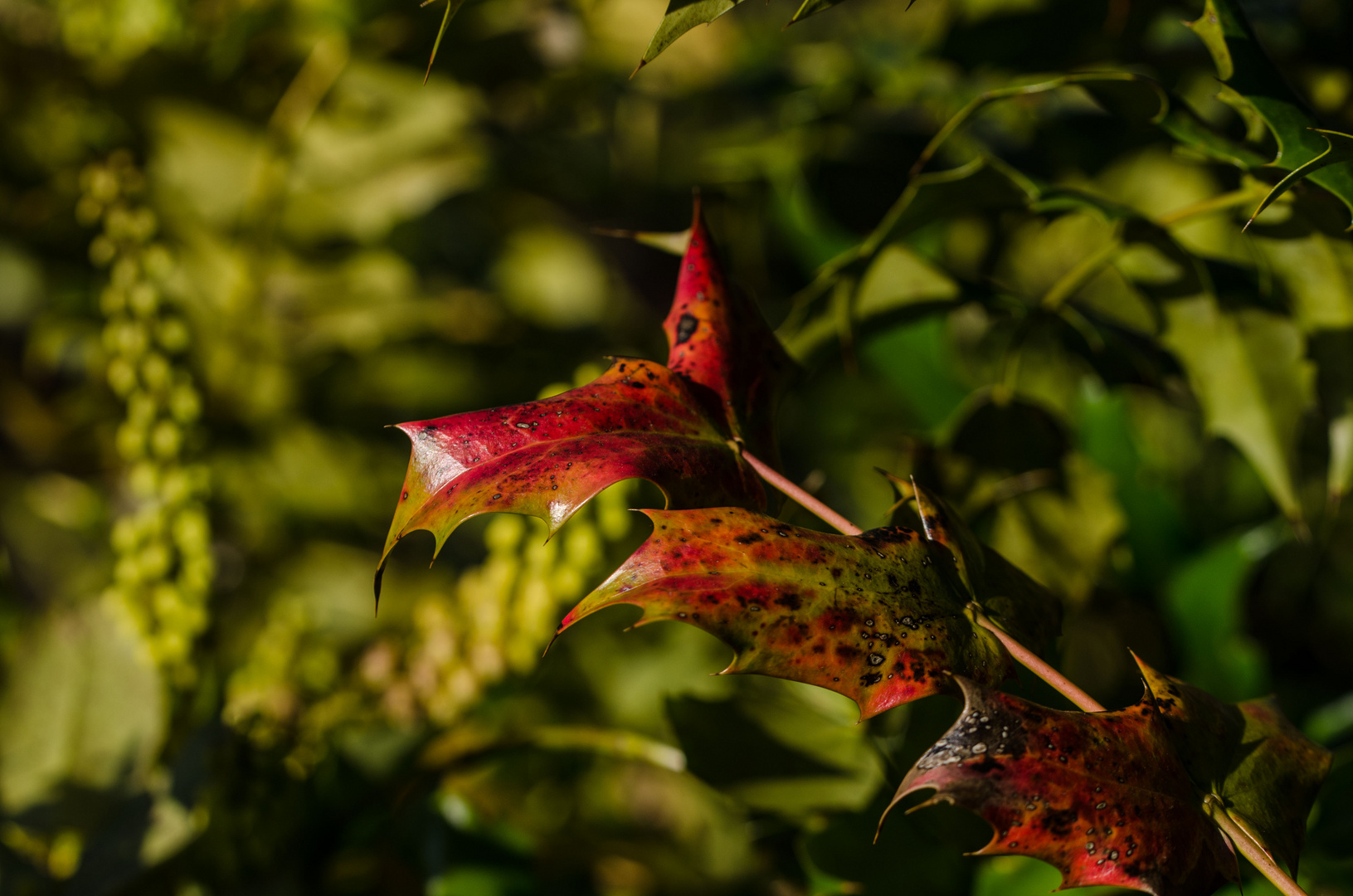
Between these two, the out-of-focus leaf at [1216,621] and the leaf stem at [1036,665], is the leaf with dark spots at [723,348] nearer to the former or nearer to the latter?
the leaf stem at [1036,665]

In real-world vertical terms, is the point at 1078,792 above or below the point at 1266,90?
below

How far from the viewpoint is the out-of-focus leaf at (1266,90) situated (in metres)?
0.25

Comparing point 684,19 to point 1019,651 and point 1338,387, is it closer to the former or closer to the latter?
point 1019,651

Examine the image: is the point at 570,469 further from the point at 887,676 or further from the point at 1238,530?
the point at 1238,530

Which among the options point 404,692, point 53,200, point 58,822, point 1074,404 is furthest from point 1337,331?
point 53,200

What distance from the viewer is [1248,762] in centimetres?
23

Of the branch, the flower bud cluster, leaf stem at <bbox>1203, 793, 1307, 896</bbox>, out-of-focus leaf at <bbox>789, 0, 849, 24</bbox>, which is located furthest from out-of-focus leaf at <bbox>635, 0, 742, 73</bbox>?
the flower bud cluster

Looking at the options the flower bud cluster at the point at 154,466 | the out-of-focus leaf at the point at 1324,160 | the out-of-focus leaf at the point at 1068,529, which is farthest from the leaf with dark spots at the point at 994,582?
the flower bud cluster at the point at 154,466

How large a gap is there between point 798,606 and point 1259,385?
0.29m

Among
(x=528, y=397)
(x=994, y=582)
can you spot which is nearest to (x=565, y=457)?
(x=994, y=582)

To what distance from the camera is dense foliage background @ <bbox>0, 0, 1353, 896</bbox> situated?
A: 1.31 ft

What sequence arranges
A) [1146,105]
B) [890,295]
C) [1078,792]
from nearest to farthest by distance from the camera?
1. [1078,792]
2. [1146,105]
3. [890,295]

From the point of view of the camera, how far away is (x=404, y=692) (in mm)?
491

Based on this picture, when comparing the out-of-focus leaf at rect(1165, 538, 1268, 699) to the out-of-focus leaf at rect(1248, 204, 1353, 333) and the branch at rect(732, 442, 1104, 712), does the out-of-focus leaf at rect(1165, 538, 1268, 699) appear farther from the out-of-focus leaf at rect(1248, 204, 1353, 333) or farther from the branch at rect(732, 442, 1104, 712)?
the branch at rect(732, 442, 1104, 712)
